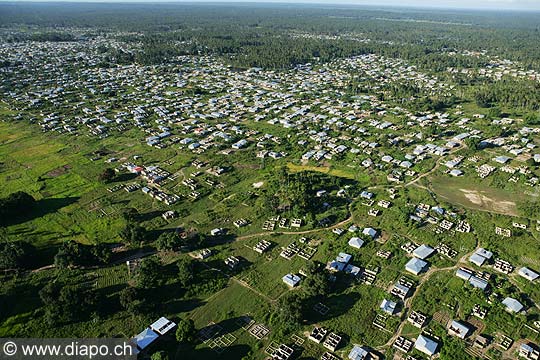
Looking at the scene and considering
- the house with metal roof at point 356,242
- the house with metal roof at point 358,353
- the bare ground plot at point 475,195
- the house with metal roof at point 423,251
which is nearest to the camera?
the house with metal roof at point 358,353

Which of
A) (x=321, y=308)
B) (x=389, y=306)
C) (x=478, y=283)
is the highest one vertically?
(x=478, y=283)

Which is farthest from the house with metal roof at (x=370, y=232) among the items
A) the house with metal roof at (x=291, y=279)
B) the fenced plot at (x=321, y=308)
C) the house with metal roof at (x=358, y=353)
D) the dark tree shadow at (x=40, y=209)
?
the dark tree shadow at (x=40, y=209)

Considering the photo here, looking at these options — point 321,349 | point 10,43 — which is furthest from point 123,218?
point 10,43

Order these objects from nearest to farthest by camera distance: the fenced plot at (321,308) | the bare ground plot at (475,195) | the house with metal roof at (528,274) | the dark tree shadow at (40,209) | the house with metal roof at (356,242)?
the fenced plot at (321,308) < the house with metal roof at (528,274) < the house with metal roof at (356,242) < the dark tree shadow at (40,209) < the bare ground plot at (475,195)

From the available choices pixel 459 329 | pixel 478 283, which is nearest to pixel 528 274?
pixel 478 283

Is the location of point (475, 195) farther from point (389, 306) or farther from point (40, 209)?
point (40, 209)

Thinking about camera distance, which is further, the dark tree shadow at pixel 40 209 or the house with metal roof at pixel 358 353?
the dark tree shadow at pixel 40 209

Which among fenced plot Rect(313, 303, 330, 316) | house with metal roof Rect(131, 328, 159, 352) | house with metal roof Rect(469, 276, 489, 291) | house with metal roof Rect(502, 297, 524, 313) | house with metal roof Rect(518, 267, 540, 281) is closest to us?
house with metal roof Rect(131, 328, 159, 352)

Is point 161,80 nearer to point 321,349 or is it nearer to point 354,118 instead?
point 354,118

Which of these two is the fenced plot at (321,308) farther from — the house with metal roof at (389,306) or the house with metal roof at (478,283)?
the house with metal roof at (478,283)

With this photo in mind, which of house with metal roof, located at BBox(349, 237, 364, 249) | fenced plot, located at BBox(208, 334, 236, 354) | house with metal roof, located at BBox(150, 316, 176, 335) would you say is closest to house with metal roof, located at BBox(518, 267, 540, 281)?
house with metal roof, located at BBox(349, 237, 364, 249)

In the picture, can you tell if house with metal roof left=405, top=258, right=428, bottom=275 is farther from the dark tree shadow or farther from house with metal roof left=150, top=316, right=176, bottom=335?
the dark tree shadow
